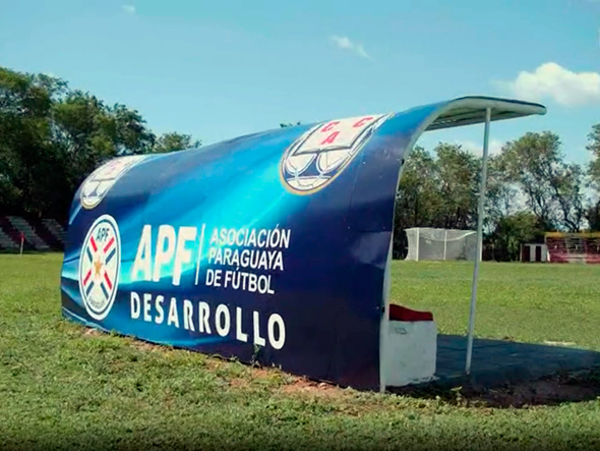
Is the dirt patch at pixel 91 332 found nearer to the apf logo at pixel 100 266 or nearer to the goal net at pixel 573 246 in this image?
the apf logo at pixel 100 266

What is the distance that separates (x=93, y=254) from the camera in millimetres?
10984

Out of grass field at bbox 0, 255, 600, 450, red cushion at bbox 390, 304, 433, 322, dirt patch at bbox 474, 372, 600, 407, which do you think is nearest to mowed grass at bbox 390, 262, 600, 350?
dirt patch at bbox 474, 372, 600, 407

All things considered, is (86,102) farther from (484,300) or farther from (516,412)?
(516,412)

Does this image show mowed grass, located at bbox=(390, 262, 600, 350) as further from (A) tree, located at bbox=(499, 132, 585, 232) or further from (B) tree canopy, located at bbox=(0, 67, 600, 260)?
(A) tree, located at bbox=(499, 132, 585, 232)

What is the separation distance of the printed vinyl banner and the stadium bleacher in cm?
4333

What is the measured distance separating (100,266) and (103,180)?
4.46ft

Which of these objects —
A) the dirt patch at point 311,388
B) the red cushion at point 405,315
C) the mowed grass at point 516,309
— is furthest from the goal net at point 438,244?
the dirt patch at point 311,388

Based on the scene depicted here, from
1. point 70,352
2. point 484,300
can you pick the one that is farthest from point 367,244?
point 484,300

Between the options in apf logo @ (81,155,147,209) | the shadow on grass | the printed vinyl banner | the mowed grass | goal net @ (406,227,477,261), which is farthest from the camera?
goal net @ (406,227,477,261)

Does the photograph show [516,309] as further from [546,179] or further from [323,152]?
[546,179]

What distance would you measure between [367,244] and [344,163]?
0.85 m

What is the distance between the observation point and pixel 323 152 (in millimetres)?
7391

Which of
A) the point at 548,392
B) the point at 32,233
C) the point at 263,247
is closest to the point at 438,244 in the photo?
the point at 32,233

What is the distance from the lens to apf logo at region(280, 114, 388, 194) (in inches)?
281
